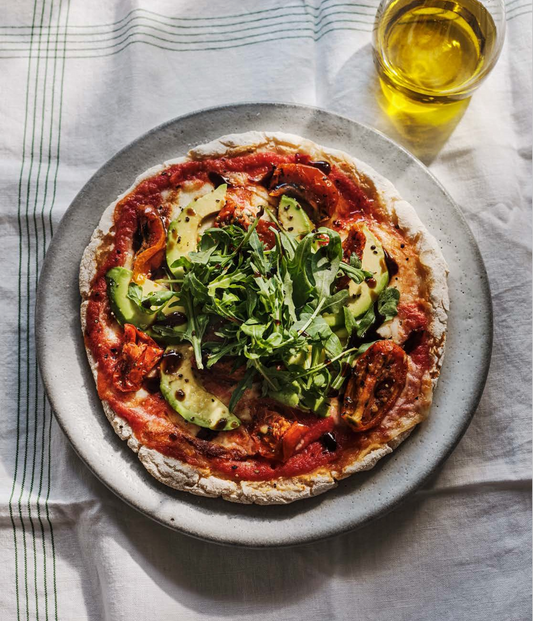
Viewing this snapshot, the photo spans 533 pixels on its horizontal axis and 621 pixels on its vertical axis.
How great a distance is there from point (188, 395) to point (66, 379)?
29.8 inches

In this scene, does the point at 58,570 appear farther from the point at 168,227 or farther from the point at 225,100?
the point at 225,100

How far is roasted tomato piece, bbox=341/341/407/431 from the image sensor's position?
3607 millimetres

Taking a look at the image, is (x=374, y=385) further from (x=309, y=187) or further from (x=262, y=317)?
(x=309, y=187)

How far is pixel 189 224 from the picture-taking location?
3.86 metres

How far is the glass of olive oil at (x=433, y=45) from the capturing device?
13.1 feet

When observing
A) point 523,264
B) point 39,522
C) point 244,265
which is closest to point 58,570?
point 39,522

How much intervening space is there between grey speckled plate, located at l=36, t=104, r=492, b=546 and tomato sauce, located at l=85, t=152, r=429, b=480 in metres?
0.18

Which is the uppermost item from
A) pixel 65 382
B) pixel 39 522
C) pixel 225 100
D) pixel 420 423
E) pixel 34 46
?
pixel 34 46

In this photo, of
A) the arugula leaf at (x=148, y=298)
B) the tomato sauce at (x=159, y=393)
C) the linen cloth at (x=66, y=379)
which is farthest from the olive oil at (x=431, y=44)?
the arugula leaf at (x=148, y=298)

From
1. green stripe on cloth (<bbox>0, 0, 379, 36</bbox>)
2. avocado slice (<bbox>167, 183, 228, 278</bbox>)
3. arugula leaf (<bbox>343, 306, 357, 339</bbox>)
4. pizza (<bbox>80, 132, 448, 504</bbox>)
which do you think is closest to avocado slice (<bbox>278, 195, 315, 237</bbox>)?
pizza (<bbox>80, 132, 448, 504</bbox>)

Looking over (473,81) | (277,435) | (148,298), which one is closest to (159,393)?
(148,298)

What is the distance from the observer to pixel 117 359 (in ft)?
12.4

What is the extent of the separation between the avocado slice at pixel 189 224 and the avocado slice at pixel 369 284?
891mm

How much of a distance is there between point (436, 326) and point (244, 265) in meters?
1.14
